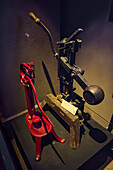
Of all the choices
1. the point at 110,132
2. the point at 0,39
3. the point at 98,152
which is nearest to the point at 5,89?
the point at 0,39

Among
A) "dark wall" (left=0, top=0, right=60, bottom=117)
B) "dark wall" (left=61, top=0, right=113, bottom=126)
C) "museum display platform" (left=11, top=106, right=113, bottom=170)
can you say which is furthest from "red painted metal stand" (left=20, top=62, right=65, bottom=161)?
"dark wall" (left=61, top=0, right=113, bottom=126)

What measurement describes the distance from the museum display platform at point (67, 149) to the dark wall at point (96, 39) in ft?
0.68

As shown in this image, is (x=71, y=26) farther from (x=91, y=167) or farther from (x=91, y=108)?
(x=91, y=167)

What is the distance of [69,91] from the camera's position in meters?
1.39

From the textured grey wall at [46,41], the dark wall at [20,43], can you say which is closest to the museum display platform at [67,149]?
the textured grey wall at [46,41]

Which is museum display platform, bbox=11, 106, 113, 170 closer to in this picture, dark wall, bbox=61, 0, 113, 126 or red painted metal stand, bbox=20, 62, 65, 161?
red painted metal stand, bbox=20, 62, 65, 161

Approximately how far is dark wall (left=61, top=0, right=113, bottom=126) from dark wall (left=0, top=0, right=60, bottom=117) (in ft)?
0.53

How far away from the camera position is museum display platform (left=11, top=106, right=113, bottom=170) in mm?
1236

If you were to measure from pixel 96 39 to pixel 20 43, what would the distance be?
774mm

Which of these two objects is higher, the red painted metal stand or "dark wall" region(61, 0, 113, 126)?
"dark wall" region(61, 0, 113, 126)

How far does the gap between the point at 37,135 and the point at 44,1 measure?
133 cm

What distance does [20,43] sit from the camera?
1.38 m

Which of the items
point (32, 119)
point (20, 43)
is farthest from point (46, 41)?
point (32, 119)

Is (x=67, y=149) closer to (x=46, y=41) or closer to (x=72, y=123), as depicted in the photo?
(x=72, y=123)
